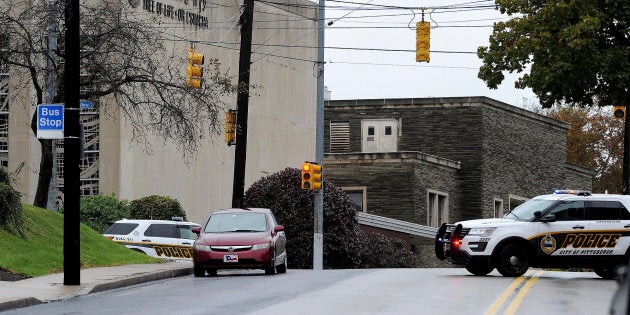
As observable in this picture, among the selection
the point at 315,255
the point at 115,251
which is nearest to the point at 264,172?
the point at 315,255

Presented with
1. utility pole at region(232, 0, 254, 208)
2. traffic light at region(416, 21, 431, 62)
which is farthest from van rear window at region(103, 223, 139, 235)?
traffic light at region(416, 21, 431, 62)

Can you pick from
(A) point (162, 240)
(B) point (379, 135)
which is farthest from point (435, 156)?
(A) point (162, 240)

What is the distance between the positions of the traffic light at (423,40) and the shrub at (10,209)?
11.4 metres

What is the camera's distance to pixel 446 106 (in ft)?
199

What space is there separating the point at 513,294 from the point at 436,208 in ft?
123

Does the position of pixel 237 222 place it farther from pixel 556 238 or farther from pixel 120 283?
pixel 556 238

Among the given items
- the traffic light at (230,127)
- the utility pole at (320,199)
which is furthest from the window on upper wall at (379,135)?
the traffic light at (230,127)

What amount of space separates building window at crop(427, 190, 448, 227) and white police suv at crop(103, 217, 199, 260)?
22137 mm

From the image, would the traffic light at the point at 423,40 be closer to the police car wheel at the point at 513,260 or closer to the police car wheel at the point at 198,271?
the police car wheel at the point at 513,260

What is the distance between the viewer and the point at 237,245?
2620 centimetres

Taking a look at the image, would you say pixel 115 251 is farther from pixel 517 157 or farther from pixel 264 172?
pixel 517 157

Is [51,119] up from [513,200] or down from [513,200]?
up

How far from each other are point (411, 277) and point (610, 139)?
65.5 meters

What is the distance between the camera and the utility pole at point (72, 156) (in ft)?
72.1
